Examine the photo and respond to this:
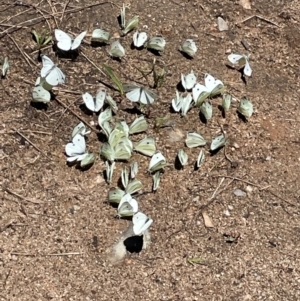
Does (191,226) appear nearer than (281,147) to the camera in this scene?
Yes

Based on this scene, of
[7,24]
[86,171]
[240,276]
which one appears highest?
[7,24]

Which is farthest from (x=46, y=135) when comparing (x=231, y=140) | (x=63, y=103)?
(x=231, y=140)

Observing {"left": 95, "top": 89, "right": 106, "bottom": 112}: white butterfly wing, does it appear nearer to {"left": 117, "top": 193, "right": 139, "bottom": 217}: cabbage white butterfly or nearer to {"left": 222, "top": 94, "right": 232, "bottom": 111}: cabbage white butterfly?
{"left": 117, "top": 193, "right": 139, "bottom": 217}: cabbage white butterfly

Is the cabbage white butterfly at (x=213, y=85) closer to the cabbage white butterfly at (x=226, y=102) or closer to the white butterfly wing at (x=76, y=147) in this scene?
the cabbage white butterfly at (x=226, y=102)

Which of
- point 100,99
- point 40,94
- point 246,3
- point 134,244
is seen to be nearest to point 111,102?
point 100,99

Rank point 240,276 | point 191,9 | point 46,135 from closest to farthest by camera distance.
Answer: point 240,276, point 46,135, point 191,9

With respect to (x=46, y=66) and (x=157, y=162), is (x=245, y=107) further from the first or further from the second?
(x=46, y=66)

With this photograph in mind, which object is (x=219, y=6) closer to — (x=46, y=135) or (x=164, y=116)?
(x=164, y=116)
